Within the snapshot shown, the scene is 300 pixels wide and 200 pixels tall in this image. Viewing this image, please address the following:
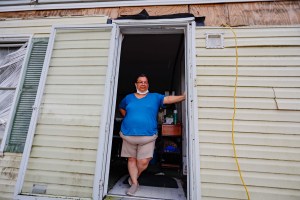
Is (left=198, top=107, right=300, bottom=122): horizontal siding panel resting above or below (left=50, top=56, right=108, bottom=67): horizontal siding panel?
below

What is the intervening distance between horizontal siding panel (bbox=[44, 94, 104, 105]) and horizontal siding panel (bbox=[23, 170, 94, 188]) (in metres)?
0.85

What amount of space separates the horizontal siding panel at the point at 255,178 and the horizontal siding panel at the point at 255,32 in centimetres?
165

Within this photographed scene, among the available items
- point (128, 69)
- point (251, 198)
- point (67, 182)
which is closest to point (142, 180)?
point (67, 182)

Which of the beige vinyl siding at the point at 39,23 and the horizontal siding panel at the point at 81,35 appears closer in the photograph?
the horizontal siding panel at the point at 81,35

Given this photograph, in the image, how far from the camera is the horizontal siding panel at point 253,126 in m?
2.07

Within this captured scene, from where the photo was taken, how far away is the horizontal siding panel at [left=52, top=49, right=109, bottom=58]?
2543 millimetres

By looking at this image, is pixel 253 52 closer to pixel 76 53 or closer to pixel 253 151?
pixel 253 151

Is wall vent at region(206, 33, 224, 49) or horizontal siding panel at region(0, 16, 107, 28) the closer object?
wall vent at region(206, 33, 224, 49)

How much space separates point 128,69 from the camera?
5027 millimetres

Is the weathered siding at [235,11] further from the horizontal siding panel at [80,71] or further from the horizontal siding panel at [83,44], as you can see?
the horizontal siding panel at [80,71]

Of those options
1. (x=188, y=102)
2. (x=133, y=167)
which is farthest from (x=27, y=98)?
(x=188, y=102)

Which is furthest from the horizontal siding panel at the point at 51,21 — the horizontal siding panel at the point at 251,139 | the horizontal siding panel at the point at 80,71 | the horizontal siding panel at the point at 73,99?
the horizontal siding panel at the point at 251,139

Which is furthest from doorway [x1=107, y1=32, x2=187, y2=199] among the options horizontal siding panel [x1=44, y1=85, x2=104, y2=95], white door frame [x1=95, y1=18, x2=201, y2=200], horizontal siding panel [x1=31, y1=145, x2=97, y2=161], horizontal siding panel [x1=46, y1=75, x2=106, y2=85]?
horizontal siding panel [x1=44, y1=85, x2=104, y2=95]

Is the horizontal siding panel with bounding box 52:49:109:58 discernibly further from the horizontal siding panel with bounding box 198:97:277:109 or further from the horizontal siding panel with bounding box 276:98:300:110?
the horizontal siding panel with bounding box 276:98:300:110
